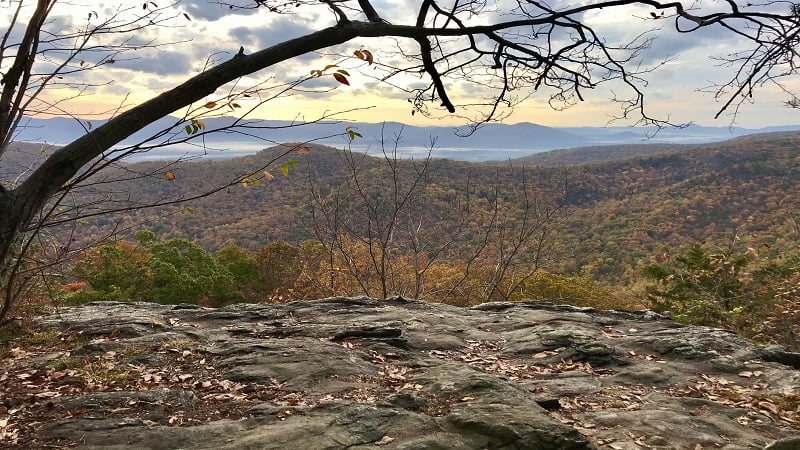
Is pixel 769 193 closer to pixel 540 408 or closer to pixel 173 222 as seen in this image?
pixel 173 222

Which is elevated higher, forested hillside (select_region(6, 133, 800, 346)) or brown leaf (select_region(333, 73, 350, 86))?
brown leaf (select_region(333, 73, 350, 86))

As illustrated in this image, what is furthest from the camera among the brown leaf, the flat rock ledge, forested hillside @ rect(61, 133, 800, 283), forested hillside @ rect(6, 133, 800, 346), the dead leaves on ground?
forested hillside @ rect(61, 133, 800, 283)

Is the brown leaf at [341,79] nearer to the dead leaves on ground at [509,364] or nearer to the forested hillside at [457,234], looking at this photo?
the forested hillside at [457,234]

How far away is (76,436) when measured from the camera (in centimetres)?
391

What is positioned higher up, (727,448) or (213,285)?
(727,448)

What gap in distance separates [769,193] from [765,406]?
2750 inches

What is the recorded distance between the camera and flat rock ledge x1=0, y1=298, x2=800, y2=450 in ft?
13.4

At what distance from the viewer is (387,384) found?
544cm

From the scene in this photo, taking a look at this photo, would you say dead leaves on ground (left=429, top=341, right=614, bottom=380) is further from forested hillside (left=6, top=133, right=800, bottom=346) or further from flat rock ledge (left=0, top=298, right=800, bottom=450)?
forested hillside (left=6, top=133, right=800, bottom=346)

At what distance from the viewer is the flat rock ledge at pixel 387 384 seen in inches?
161

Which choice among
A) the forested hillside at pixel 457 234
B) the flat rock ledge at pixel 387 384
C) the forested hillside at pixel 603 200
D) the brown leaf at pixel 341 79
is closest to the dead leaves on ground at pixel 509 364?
the flat rock ledge at pixel 387 384

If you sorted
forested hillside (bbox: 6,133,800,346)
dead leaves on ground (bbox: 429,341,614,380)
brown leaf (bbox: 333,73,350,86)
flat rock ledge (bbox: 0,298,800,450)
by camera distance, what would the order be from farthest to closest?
1. forested hillside (bbox: 6,133,800,346)
2. dead leaves on ground (bbox: 429,341,614,380)
3. flat rock ledge (bbox: 0,298,800,450)
4. brown leaf (bbox: 333,73,350,86)

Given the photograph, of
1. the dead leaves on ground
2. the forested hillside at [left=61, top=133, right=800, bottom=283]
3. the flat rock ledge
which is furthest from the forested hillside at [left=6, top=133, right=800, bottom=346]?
the dead leaves on ground

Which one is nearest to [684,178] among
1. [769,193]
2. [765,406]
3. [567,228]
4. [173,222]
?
[769,193]
